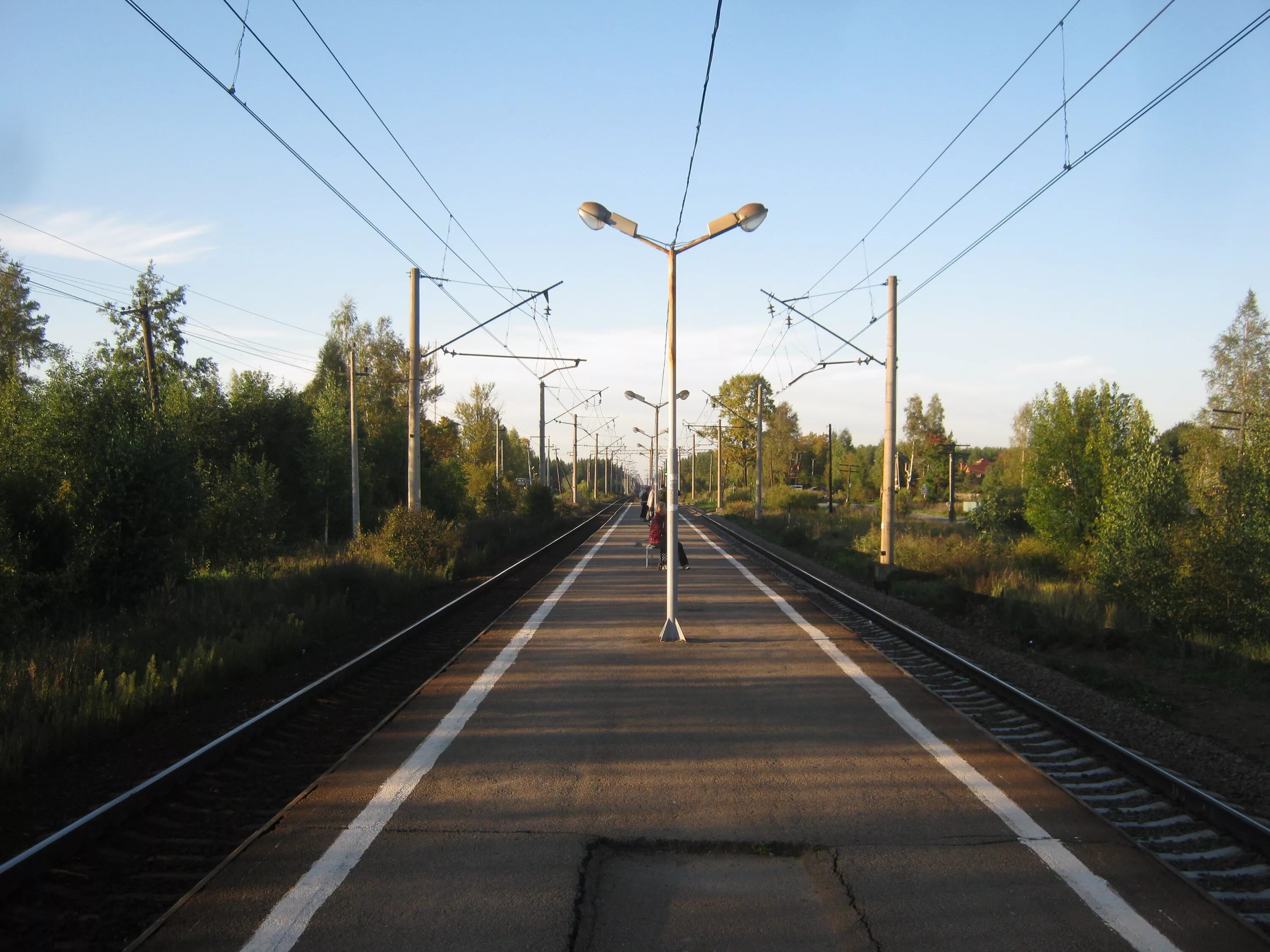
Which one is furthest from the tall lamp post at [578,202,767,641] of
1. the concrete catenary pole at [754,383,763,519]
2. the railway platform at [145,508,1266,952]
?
the concrete catenary pole at [754,383,763,519]

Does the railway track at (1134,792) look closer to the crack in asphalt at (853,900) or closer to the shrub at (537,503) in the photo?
the crack in asphalt at (853,900)

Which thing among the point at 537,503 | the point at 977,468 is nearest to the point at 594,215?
the point at 537,503

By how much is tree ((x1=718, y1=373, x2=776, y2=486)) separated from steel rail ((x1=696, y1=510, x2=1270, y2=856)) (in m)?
→ 63.7

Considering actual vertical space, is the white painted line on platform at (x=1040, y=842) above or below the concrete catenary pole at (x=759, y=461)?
below

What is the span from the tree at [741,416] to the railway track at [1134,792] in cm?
6561

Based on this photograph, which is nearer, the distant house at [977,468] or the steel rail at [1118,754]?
the steel rail at [1118,754]

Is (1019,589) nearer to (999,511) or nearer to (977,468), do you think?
(999,511)

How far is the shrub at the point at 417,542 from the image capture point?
21047mm

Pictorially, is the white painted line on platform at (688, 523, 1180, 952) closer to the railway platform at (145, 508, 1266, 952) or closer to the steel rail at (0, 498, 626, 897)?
the railway platform at (145, 508, 1266, 952)

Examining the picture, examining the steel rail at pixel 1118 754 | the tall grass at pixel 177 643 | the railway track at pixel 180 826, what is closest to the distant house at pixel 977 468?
the tall grass at pixel 177 643

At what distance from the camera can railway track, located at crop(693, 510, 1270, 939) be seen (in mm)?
4586

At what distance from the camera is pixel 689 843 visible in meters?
4.94

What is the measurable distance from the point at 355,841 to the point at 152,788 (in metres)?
1.69

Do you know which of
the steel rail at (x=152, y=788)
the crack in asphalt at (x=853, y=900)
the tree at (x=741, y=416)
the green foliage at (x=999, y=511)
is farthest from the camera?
the tree at (x=741, y=416)
